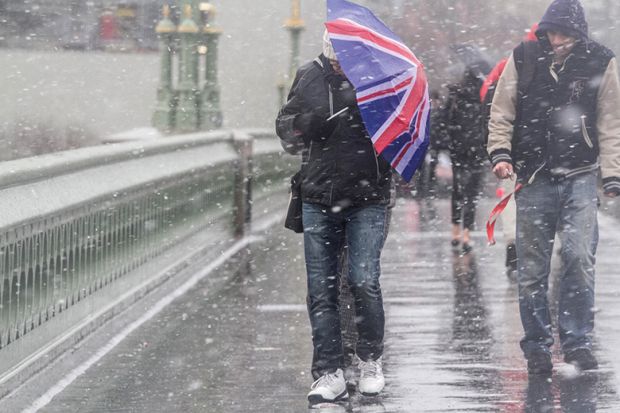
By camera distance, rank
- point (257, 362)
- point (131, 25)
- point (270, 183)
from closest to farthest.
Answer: point (257, 362), point (270, 183), point (131, 25)

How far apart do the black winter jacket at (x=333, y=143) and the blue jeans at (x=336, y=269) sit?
0.33 ft

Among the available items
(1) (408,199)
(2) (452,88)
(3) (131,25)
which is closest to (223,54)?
(3) (131,25)

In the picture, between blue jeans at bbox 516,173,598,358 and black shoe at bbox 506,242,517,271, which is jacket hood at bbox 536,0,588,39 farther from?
black shoe at bbox 506,242,517,271

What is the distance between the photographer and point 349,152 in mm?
6723

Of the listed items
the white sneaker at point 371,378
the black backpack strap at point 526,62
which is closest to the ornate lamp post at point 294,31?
the black backpack strap at point 526,62

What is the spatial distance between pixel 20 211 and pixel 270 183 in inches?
501

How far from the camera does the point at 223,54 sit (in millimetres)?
58000

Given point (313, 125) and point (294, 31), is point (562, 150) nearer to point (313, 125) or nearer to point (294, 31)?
point (313, 125)

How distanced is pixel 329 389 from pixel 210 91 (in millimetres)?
16450

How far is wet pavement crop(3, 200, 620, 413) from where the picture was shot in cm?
689

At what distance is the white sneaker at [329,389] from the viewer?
6.69m

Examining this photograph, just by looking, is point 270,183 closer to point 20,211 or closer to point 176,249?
point 176,249

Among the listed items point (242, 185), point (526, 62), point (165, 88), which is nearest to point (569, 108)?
point (526, 62)

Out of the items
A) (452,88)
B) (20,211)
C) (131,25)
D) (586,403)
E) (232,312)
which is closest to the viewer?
(586,403)
